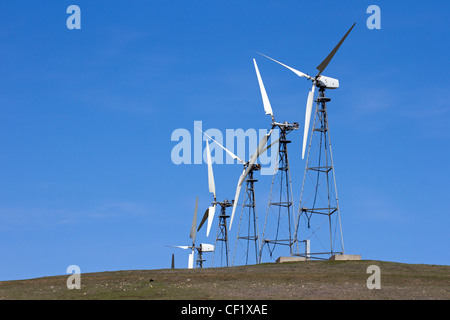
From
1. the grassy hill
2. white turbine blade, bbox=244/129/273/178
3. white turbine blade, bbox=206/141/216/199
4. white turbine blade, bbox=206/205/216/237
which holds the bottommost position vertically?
the grassy hill

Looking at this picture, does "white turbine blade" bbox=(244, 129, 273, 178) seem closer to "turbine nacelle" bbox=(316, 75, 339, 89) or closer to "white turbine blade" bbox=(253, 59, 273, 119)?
"white turbine blade" bbox=(253, 59, 273, 119)

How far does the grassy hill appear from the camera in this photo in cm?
5256

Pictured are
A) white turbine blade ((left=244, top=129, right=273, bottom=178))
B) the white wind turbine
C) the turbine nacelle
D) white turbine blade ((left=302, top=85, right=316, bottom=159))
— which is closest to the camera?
white turbine blade ((left=302, top=85, right=316, bottom=159))

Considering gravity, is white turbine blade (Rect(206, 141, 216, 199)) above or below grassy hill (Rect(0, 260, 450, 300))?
above

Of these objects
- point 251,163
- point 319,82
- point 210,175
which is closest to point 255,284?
point 319,82

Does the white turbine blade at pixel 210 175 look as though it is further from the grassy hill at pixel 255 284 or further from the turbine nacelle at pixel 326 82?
the grassy hill at pixel 255 284

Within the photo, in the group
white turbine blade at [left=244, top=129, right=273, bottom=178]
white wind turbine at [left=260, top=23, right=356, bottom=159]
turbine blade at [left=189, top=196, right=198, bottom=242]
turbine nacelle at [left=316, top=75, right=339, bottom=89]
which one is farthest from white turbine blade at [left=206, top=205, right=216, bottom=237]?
turbine nacelle at [left=316, top=75, right=339, bottom=89]

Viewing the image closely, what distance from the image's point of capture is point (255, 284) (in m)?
59.9

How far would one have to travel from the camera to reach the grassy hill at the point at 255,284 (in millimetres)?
52562
